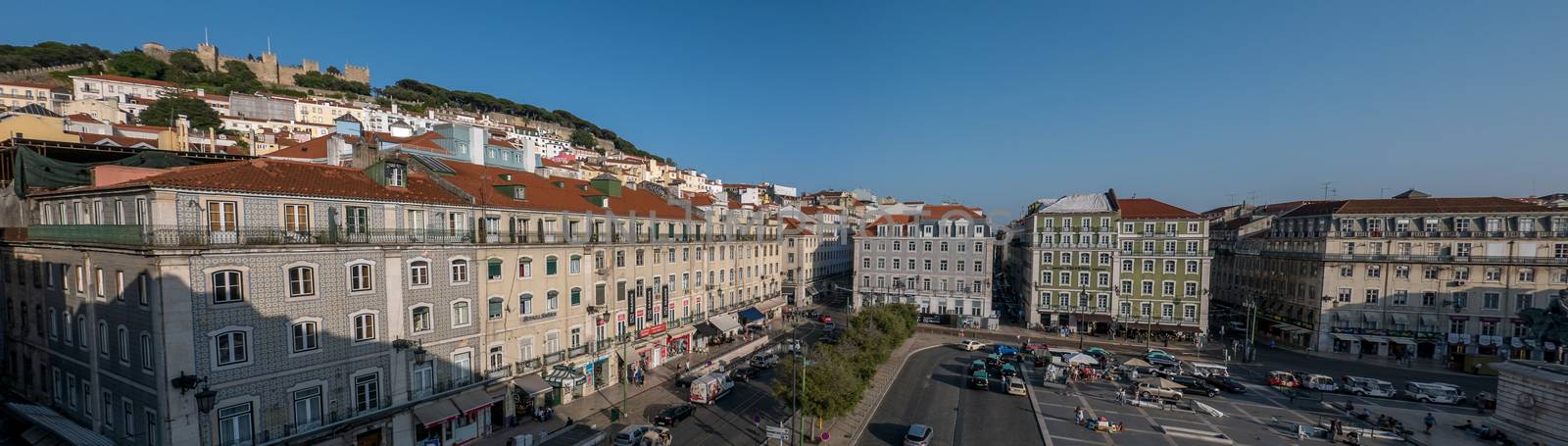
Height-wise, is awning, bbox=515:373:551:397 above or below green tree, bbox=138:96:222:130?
below

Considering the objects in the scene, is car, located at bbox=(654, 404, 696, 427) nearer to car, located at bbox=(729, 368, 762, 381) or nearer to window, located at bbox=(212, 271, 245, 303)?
car, located at bbox=(729, 368, 762, 381)

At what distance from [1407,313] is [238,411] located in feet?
265

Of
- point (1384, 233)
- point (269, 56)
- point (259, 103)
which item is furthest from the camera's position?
point (269, 56)

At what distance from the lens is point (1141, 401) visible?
35.5 metres

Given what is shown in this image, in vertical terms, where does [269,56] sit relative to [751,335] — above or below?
above

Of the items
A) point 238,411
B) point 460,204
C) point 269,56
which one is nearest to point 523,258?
point 460,204

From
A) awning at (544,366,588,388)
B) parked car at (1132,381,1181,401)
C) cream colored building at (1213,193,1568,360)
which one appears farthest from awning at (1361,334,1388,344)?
awning at (544,366,588,388)

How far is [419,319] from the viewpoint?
25.9 metres

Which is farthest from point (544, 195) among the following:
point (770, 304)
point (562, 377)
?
point (770, 304)

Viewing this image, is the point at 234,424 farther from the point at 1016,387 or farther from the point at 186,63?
the point at 186,63

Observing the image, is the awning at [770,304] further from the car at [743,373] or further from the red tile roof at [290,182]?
the red tile roof at [290,182]

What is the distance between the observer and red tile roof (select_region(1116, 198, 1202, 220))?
179 feet

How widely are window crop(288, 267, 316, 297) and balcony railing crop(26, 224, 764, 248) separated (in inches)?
44.4

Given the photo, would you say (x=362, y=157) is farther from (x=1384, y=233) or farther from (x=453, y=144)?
(x=1384, y=233)
